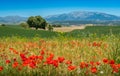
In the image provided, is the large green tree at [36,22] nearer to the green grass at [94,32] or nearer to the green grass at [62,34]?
the green grass at [62,34]

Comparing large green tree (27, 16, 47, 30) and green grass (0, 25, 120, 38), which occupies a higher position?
green grass (0, 25, 120, 38)

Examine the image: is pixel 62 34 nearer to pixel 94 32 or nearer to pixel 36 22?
pixel 94 32

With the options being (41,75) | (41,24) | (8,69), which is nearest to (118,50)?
(41,75)

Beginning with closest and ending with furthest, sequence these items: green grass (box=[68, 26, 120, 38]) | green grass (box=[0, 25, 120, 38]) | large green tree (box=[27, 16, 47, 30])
Answer: 1. green grass (box=[68, 26, 120, 38])
2. green grass (box=[0, 25, 120, 38])
3. large green tree (box=[27, 16, 47, 30])

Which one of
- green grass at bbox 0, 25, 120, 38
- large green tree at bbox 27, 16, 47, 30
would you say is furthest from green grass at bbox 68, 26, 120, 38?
large green tree at bbox 27, 16, 47, 30

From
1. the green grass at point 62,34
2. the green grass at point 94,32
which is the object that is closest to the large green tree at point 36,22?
the green grass at point 62,34

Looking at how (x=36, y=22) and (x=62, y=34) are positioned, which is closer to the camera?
(x=62, y=34)

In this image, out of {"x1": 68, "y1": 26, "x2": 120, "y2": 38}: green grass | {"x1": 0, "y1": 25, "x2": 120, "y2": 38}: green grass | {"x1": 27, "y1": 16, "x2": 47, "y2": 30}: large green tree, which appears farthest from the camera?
{"x1": 27, "y1": 16, "x2": 47, "y2": 30}: large green tree

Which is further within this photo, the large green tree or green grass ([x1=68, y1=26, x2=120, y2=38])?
the large green tree

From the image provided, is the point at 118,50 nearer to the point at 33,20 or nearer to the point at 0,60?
the point at 0,60

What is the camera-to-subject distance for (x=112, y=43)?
8688 mm

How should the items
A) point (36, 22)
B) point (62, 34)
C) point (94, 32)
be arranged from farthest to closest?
point (36, 22) < point (94, 32) < point (62, 34)

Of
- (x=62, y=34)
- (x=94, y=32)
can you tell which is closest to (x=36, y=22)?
(x=94, y=32)

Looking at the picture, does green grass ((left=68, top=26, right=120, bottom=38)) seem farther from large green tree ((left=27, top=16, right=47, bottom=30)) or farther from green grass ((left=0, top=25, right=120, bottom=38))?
large green tree ((left=27, top=16, right=47, bottom=30))
